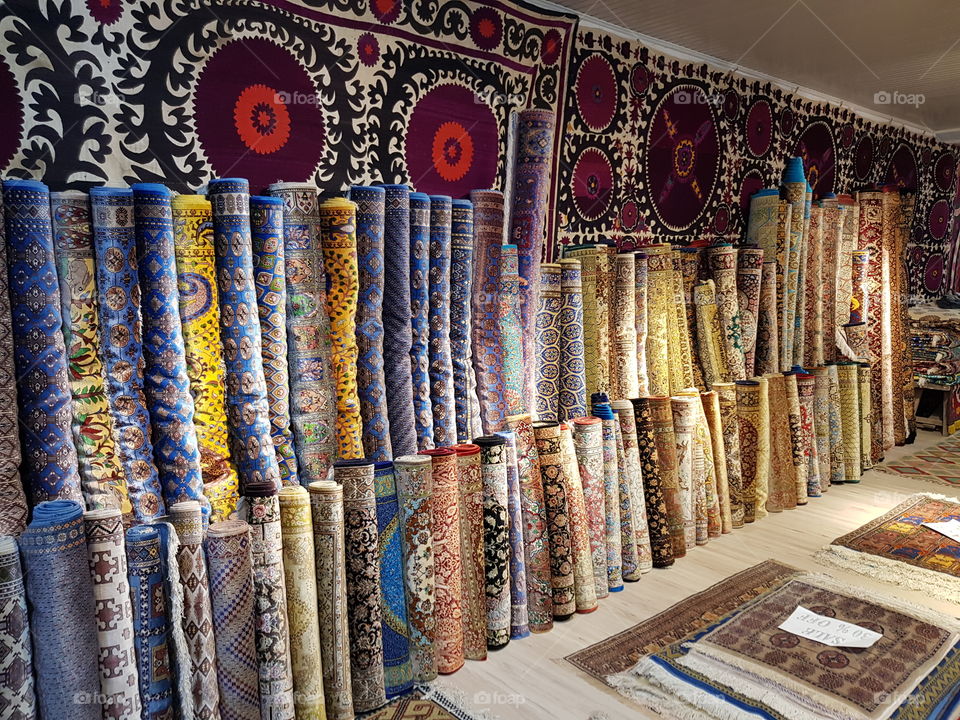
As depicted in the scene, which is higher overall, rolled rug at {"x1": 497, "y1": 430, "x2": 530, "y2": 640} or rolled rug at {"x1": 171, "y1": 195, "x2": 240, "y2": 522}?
rolled rug at {"x1": 171, "y1": 195, "x2": 240, "y2": 522}

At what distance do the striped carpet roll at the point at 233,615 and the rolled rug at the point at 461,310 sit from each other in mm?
724

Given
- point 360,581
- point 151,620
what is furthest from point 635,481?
point 151,620

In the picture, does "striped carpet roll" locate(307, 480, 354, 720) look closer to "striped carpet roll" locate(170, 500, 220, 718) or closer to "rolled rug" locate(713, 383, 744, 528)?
"striped carpet roll" locate(170, 500, 220, 718)

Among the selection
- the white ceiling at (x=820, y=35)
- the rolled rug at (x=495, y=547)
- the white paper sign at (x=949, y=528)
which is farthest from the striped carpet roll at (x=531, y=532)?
the white paper sign at (x=949, y=528)

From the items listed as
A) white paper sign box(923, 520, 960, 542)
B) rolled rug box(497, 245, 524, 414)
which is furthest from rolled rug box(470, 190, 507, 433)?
white paper sign box(923, 520, 960, 542)

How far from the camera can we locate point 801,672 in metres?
1.49

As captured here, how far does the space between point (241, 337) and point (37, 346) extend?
0.36 m

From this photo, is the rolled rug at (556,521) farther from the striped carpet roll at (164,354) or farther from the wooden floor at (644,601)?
the striped carpet roll at (164,354)

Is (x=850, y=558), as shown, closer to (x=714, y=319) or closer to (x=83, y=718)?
(x=714, y=319)

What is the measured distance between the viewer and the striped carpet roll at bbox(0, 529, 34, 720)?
1022mm

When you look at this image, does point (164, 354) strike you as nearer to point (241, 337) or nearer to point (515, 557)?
point (241, 337)

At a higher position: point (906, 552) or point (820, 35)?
point (820, 35)

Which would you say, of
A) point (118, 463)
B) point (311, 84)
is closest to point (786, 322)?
point (311, 84)

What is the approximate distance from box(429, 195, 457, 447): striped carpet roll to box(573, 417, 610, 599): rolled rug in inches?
14.6
